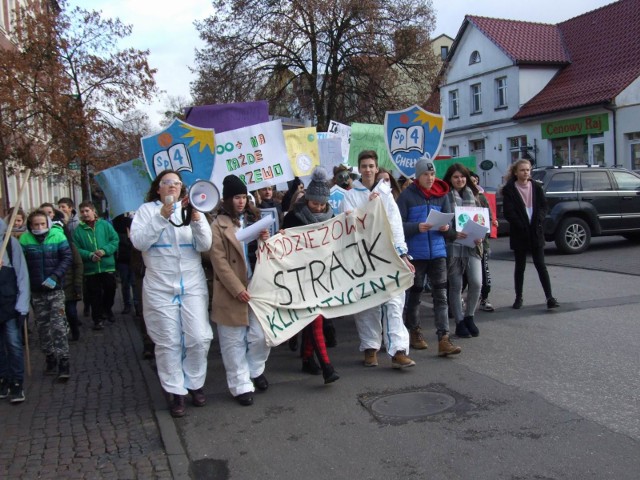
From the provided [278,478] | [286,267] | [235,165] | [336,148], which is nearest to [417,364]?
[286,267]

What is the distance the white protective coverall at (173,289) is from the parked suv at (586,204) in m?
10.6

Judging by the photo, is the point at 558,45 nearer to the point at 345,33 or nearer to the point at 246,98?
the point at 345,33

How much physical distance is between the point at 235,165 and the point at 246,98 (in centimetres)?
1628

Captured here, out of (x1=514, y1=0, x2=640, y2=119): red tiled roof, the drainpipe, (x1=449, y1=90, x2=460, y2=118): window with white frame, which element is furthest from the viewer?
(x1=449, y1=90, x2=460, y2=118): window with white frame

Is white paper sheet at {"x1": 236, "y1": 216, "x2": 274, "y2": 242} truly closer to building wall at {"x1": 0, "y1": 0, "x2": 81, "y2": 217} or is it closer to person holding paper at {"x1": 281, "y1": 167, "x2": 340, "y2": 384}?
person holding paper at {"x1": 281, "y1": 167, "x2": 340, "y2": 384}

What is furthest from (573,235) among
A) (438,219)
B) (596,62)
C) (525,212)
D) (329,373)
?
(596,62)

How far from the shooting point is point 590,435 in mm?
4332

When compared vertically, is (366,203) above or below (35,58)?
below

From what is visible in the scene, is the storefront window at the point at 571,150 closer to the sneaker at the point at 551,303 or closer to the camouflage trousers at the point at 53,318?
the sneaker at the point at 551,303

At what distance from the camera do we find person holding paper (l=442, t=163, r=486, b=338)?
7004mm

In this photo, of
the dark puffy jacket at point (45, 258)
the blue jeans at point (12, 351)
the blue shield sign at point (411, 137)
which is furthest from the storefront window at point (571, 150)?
the blue jeans at point (12, 351)

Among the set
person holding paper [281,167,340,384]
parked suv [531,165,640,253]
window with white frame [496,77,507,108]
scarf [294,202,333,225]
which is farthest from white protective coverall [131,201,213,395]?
window with white frame [496,77,507,108]

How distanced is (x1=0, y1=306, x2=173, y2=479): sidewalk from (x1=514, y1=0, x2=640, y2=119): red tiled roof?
25464 mm

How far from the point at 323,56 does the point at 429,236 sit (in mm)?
19168
